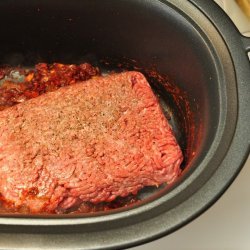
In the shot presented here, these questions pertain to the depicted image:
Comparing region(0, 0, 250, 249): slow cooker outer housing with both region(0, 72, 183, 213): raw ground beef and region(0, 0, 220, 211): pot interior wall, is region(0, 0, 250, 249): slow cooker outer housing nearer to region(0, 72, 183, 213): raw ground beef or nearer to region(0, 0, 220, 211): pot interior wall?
region(0, 0, 220, 211): pot interior wall

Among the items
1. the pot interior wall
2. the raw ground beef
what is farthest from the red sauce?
the raw ground beef

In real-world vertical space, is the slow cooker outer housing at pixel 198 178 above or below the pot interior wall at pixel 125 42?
below

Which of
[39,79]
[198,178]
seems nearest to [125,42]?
[39,79]

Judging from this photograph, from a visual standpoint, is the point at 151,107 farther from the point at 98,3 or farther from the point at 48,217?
the point at 48,217

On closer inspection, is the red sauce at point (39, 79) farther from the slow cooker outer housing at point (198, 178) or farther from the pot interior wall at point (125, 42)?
the slow cooker outer housing at point (198, 178)

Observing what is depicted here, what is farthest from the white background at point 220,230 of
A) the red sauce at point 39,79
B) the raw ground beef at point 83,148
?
the red sauce at point 39,79
